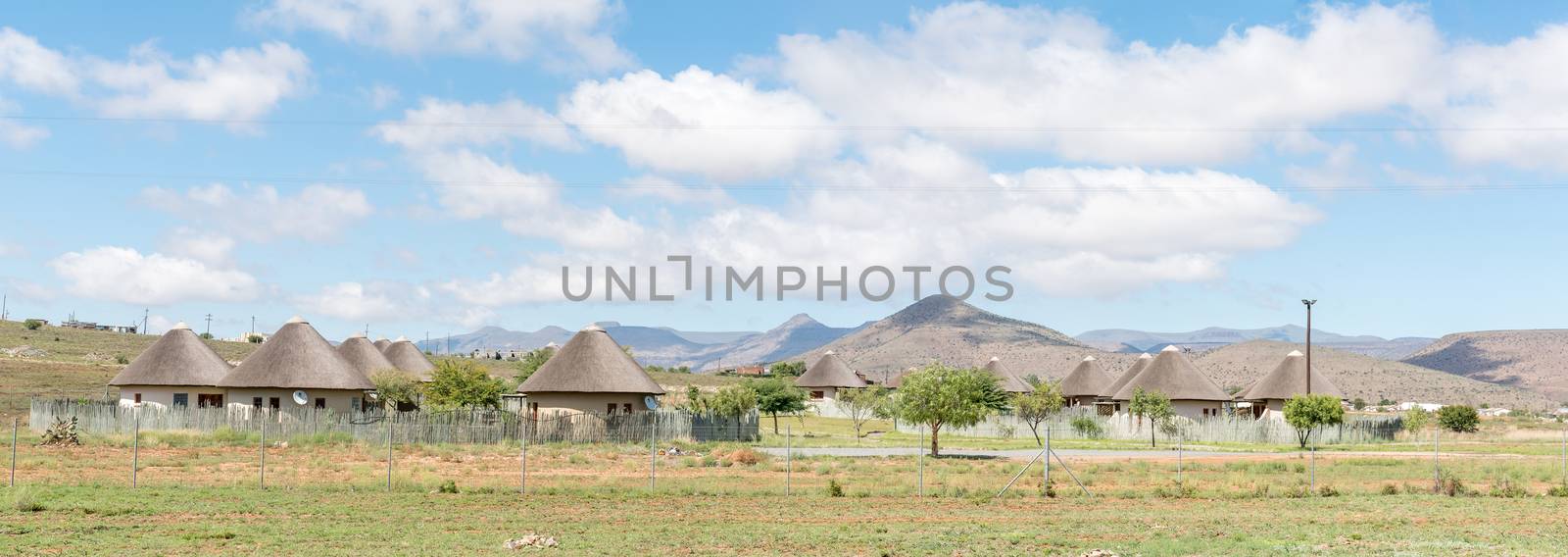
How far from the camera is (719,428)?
181 feet

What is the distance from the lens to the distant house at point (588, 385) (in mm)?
56031

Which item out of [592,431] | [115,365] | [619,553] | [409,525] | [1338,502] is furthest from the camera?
[115,365]

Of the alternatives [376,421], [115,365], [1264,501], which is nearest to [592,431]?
[376,421]

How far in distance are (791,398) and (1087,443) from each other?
24765 mm

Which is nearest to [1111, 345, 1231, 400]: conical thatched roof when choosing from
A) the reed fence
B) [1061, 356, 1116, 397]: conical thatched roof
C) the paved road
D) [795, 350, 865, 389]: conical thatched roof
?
[1061, 356, 1116, 397]: conical thatched roof

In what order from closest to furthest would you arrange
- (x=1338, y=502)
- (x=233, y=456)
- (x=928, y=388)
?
(x=1338, y=502) → (x=233, y=456) → (x=928, y=388)

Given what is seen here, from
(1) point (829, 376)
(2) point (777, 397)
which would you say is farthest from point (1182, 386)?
(1) point (829, 376)

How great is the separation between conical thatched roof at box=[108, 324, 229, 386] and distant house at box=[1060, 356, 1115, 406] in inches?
2086

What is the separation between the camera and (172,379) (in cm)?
5841

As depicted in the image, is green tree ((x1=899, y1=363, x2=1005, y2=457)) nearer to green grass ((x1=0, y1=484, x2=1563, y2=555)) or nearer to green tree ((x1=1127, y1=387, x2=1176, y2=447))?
green tree ((x1=1127, y1=387, x2=1176, y2=447))

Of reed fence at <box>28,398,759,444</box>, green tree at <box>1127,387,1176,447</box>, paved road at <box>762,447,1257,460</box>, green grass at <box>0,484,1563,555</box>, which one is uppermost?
green tree at <box>1127,387,1176,447</box>

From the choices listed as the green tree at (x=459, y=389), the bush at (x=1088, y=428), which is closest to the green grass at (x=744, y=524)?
the green tree at (x=459, y=389)

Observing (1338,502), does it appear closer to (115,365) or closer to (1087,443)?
(1087,443)

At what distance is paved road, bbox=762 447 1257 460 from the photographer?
4806 cm
